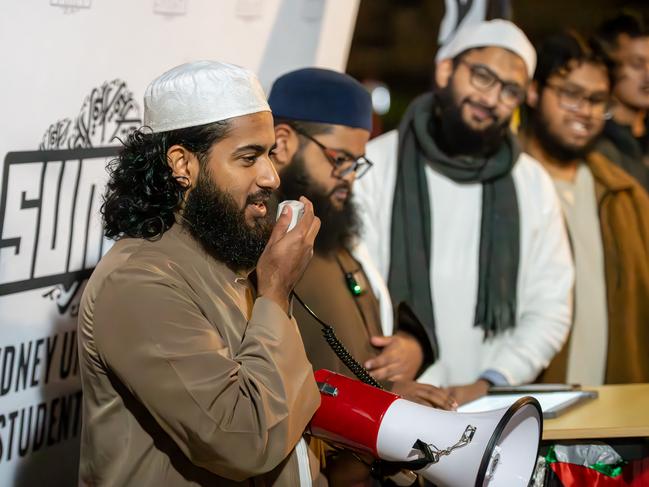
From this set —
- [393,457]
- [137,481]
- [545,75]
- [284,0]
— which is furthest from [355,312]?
[545,75]

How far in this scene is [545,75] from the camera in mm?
5387

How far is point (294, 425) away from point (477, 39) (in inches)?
109

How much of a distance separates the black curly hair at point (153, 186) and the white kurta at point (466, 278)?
6.67ft

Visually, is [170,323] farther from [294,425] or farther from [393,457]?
[393,457]

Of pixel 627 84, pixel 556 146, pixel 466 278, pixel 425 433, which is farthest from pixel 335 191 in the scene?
pixel 627 84

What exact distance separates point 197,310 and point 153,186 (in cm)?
35

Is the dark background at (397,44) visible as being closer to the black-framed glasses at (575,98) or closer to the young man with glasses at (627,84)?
the young man with glasses at (627,84)

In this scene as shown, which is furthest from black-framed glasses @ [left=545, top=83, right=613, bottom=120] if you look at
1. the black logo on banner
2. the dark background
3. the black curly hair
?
the dark background

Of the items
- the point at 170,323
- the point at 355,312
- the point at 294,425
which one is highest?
the point at 170,323

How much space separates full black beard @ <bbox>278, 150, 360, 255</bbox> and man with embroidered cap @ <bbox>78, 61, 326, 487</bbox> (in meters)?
0.85

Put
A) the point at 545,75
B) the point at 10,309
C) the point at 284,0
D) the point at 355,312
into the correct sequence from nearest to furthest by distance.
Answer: the point at 10,309 < the point at 355,312 < the point at 284,0 < the point at 545,75

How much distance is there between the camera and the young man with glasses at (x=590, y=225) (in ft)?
17.6

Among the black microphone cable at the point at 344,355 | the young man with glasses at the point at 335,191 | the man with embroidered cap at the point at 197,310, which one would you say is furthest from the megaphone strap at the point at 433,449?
the young man with glasses at the point at 335,191

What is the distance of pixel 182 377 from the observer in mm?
2385
